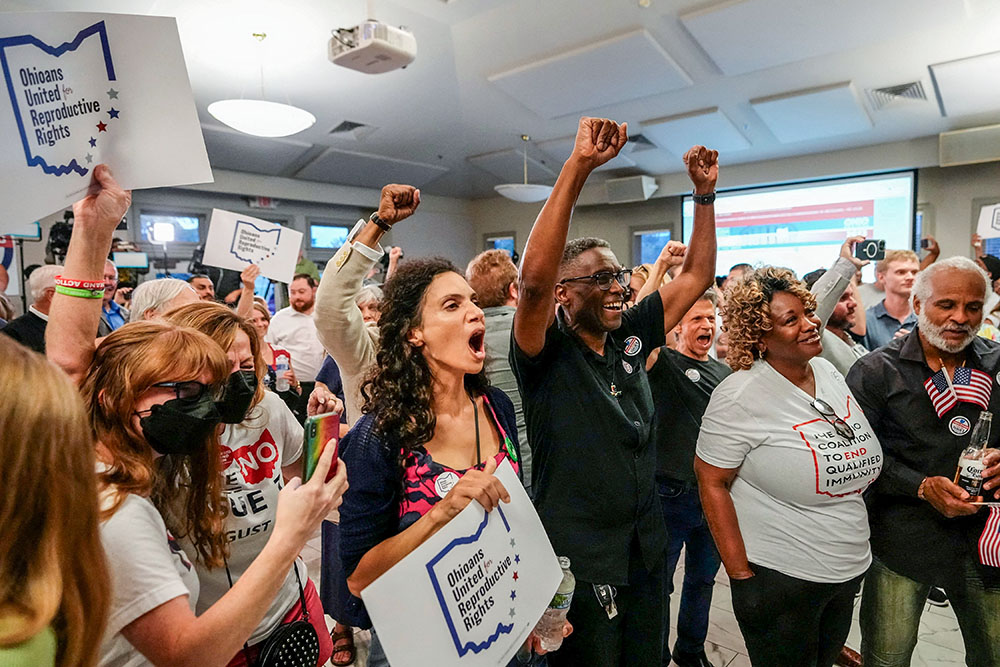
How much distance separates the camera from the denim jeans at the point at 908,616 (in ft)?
5.29

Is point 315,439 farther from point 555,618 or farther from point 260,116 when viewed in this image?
point 260,116

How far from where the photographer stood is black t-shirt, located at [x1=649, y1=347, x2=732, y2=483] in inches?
87.6

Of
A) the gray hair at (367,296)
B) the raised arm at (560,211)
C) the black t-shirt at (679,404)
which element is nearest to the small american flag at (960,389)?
the black t-shirt at (679,404)

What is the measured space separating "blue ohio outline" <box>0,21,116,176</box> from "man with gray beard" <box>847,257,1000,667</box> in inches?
84.2

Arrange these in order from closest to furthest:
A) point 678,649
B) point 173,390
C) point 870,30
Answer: point 173,390 → point 678,649 → point 870,30

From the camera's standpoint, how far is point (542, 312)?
4.42 ft

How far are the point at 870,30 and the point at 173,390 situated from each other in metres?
5.24

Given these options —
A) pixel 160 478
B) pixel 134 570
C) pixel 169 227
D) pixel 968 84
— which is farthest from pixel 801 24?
pixel 169 227

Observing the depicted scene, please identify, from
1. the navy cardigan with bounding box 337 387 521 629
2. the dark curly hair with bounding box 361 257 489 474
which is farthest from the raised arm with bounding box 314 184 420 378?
the navy cardigan with bounding box 337 387 521 629

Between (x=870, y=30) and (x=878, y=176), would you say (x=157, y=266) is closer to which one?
(x=870, y=30)

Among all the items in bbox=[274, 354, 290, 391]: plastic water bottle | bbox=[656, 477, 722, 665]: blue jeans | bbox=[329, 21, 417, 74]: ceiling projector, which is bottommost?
bbox=[656, 477, 722, 665]: blue jeans

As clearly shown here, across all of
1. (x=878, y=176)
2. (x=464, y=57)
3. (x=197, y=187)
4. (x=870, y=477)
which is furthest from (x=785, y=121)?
(x=197, y=187)

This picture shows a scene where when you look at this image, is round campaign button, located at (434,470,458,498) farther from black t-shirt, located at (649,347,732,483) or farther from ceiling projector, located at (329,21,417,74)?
ceiling projector, located at (329,21,417,74)

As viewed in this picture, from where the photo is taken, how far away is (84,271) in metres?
1.07
